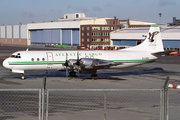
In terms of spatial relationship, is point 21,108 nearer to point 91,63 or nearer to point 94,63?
point 91,63

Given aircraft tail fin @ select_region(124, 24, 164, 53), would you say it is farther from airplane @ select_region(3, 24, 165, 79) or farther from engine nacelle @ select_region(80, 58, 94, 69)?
engine nacelle @ select_region(80, 58, 94, 69)

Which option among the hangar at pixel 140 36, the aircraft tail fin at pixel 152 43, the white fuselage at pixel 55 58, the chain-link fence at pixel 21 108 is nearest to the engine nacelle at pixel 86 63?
the white fuselage at pixel 55 58

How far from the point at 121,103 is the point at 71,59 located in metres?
14.2

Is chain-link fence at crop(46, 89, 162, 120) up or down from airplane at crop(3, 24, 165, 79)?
down

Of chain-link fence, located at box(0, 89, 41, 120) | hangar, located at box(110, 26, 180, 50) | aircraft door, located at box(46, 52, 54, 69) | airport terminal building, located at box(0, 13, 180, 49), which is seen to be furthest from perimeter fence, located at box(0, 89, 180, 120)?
airport terminal building, located at box(0, 13, 180, 49)

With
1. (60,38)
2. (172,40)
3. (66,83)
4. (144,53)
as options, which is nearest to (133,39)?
(172,40)

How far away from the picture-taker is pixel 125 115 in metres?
15.2

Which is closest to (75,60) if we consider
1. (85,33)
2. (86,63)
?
(86,63)

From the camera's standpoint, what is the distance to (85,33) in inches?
4892

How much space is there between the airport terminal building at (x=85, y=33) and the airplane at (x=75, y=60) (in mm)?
54405

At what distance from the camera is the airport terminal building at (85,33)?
93.8 meters

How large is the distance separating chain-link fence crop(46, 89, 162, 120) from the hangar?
192 feet

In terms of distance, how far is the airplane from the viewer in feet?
101

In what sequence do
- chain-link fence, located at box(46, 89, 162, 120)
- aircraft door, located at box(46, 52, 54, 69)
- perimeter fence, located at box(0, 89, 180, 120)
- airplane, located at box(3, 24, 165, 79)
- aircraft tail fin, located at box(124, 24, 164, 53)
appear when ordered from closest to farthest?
perimeter fence, located at box(0, 89, 180, 120) → chain-link fence, located at box(46, 89, 162, 120) → airplane, located at box(3, 24, 165, 79) → aircraft door, located at box(46, 52, 54, 69) → aircraft tail fin, located at box(124, 24, 164, 53)
